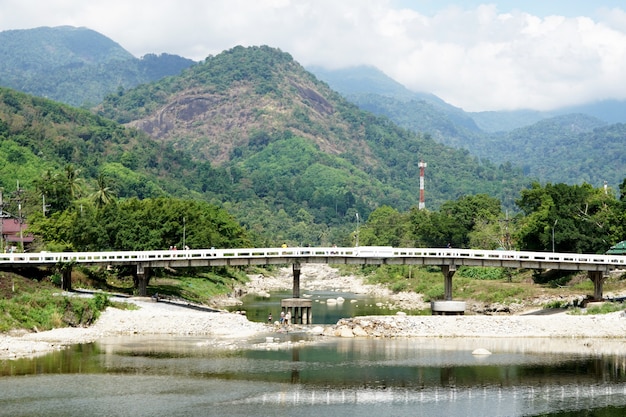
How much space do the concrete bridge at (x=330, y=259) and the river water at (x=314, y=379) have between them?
18.1 m

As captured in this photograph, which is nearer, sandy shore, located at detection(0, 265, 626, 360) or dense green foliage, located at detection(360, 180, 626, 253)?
→ sandy shore, located at detection(0, 265, 626, 360)

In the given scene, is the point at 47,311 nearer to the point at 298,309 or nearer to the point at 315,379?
the point at 298,309

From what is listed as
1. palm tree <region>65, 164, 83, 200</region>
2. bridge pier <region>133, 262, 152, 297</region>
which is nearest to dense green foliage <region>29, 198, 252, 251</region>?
bridge pier <region>133, 262, 152, 297</region>

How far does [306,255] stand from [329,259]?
277 cm

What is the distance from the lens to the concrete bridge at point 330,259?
103125mm

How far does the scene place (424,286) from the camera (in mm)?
141250

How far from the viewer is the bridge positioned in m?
103

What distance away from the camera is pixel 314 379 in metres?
67.5

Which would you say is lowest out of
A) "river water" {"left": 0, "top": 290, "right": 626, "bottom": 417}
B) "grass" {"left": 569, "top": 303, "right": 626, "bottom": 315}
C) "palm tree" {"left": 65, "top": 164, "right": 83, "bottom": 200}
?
"river water" {"left": 0, "top": 290, "right": 626, "bottom": 417}

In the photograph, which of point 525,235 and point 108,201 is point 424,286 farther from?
point 108,201

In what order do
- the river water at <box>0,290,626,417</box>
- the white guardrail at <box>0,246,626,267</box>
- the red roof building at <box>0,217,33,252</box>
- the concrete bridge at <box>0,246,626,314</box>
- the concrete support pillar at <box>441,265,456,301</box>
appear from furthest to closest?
the red roof building at <box>0,217,33,252</box>
the concrete support pillar at <box>441,265,456,301</box>
the concrete bridge at <box>0,246,626,314</box>
the white guardrail at <box>0,246,626,267</box>
the river water at <box>0,290,626,417</box>

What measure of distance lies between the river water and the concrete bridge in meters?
18.1

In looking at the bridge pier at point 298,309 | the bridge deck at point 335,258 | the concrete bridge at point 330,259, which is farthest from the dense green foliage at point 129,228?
the bridge pier at point 298,309

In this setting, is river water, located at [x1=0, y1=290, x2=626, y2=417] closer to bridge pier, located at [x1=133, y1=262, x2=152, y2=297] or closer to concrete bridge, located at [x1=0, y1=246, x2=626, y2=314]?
concrete bridge, located at [x1=0, y1=246, x2=626, y2=314]
